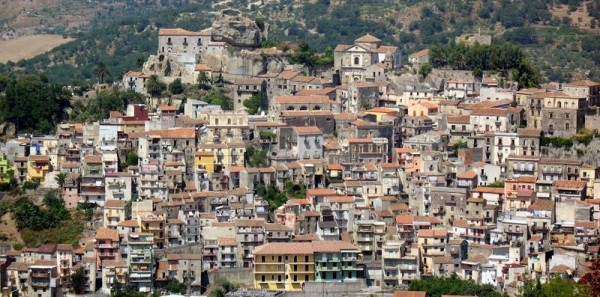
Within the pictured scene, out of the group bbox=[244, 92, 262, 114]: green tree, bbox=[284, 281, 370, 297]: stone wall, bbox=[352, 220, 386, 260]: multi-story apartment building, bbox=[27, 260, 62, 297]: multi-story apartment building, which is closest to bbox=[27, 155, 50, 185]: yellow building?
bbox=[27, 260, 62, 297]: multi-story apartment building

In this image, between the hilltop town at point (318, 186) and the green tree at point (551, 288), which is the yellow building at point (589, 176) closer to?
the hilltop town at point (318, 186)

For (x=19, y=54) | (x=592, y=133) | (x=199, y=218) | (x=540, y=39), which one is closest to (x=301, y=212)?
(x=199, y=218)

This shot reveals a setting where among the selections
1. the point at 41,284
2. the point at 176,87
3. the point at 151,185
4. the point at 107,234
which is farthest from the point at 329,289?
the point at 176,87

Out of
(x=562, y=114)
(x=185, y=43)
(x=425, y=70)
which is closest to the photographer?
(x=562, y=114)

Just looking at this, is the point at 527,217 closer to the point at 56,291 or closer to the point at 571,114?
the point at 571,114

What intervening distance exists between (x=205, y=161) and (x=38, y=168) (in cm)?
573

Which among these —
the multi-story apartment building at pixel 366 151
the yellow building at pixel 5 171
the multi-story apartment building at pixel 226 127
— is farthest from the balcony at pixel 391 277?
the yellow building at pixel 5 171

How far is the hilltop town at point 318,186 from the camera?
1938 inches

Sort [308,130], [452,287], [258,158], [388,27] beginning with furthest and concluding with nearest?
[388,27] < [308,130] < [258,158] < [452,287]

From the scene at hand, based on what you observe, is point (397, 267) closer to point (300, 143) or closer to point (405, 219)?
point (405, 219)

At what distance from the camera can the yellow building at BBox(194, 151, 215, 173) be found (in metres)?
54.7

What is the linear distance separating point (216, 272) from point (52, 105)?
44.4 ft

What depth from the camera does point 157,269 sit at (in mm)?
49562

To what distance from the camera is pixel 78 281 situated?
160 feet
